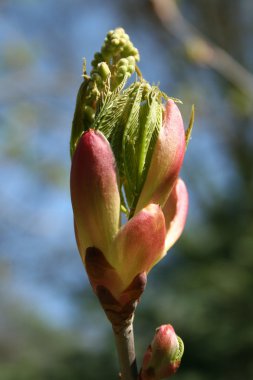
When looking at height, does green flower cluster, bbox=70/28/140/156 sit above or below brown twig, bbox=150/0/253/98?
below

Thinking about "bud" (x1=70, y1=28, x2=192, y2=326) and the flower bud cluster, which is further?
the flower bud cluster

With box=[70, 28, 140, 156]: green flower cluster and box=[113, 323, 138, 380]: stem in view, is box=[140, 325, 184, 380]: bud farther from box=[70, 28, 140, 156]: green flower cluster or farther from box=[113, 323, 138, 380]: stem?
box=[70, 28, 140, 156]: green flower cluster

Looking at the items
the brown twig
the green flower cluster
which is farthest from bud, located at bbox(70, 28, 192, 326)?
the brown twig

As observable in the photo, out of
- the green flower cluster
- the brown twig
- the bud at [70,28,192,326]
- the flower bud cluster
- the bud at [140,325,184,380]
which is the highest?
the brown twig

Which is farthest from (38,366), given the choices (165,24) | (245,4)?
(245,4)

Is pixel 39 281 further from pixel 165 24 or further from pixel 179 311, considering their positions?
pixel 165 24

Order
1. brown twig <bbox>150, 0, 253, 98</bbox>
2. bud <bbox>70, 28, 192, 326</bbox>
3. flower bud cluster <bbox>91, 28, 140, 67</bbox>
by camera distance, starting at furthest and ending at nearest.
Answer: brown twig <bbox>150, 0, 253, 98</bbox>
flower bud cluster <bbox>91, 28, 140, 67</bbox>
bud <bbox>70, 28, 192, 326</bbox>

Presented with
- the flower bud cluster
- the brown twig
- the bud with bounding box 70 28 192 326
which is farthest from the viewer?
the brown twig

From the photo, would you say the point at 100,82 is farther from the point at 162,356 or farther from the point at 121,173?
the point at 162,356
